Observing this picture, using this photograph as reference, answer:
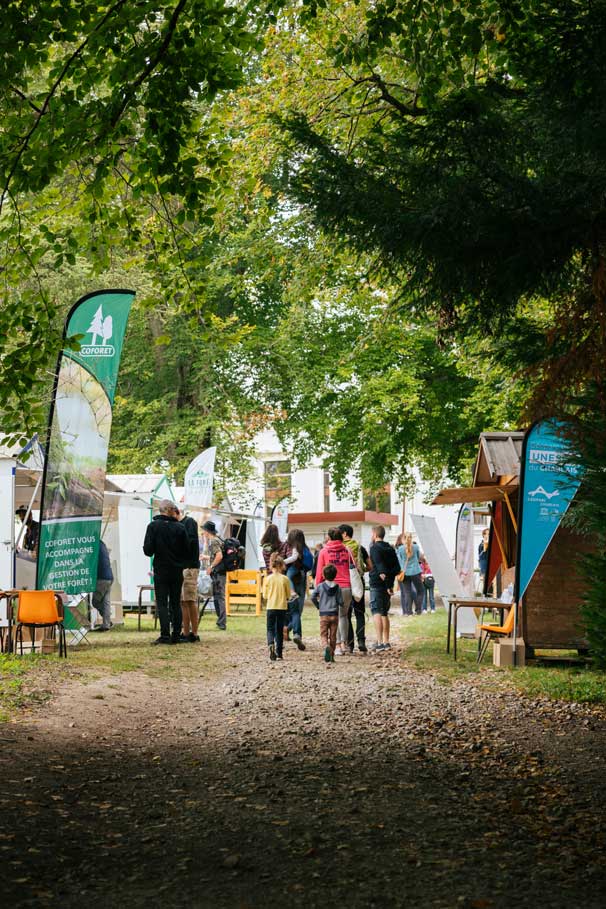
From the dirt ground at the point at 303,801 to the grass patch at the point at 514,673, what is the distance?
0.54m

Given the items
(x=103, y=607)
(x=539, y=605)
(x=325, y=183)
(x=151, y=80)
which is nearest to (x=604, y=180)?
(x=325, y=183)

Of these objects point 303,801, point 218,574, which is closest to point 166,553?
point 218,574

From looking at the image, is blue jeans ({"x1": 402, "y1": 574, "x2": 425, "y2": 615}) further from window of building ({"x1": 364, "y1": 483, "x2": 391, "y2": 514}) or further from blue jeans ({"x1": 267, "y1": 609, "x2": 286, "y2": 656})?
window of building ({"x1": 364, "y1": 483, "x2": 391, "y2": 514})

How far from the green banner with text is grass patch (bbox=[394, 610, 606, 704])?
4.30 metres

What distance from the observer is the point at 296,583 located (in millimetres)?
15961

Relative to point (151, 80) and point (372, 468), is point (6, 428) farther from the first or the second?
point (372, 468)

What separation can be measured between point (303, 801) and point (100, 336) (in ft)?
31.2

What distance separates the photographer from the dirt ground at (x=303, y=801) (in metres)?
4.38

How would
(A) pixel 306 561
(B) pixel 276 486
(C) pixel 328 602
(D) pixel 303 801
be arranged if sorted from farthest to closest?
(B) pixel 276 486 < (A) pixel 306 561 < (C) pixel 328 602 < (D) pixel 303 801

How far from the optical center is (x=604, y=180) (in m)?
7.00

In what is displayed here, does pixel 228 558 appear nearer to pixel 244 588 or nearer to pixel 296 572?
pixel 296 572

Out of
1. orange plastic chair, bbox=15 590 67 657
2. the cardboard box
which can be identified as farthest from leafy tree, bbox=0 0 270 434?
the cardboard box

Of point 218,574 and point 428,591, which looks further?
point 428,591

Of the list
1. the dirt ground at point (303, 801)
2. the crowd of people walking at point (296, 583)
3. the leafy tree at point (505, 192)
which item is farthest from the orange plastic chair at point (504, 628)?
the leafy tree at point (505, 192)
